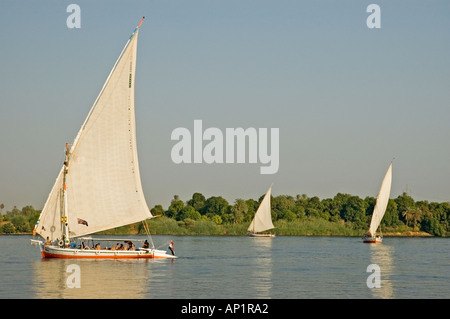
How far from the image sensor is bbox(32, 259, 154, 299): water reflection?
45.3 metres

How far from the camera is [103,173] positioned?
67188mm

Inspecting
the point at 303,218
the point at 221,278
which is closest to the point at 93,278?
the point at 221,278

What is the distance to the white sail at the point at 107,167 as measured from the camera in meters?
66.7

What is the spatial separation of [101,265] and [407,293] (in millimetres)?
25193

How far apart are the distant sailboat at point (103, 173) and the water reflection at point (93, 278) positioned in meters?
3.19

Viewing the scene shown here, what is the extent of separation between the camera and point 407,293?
1912 inches

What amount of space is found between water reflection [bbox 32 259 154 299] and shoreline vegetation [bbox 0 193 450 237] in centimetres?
9268

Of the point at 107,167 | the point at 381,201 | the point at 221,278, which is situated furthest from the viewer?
the point at 381,201

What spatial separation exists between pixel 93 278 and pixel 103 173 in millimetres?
15722

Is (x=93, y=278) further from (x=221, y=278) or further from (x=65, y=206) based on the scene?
(x=65, y=206)

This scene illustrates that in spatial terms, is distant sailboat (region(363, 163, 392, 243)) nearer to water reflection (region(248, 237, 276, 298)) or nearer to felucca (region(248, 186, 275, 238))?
felucca (region(248, 186, 275, 238))

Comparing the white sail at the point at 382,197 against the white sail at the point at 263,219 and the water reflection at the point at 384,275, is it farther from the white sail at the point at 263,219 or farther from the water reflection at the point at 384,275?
the water reflection at the point at 384,275
